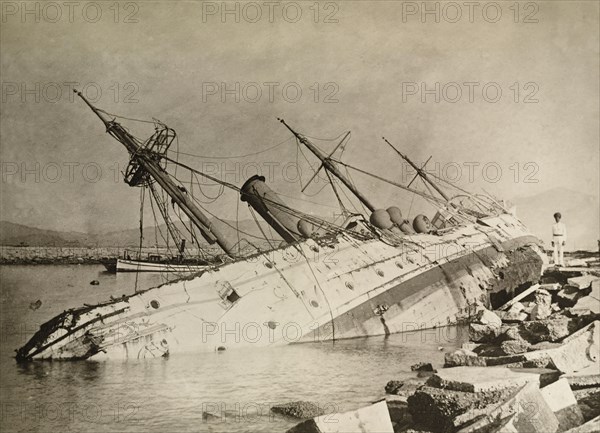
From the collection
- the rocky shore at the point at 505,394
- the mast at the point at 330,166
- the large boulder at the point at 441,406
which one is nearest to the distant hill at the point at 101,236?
the mast at the point at 330,166

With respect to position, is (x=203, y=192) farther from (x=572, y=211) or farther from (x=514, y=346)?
(x=572, y=211)

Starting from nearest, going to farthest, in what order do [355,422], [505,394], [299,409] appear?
[505,394], [355,422], [299,409]

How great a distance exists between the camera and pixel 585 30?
752 centimetres

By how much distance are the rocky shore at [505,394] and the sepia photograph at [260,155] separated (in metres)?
0.07

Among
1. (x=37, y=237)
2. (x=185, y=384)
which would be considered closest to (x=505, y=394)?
(x=185, y=384)

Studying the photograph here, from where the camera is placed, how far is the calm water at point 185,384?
6.03 meters

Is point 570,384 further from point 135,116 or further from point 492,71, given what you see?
point 135,116

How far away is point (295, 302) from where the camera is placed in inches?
321

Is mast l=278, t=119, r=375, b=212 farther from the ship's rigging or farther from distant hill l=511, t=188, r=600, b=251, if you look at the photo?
distant hill l=511, t=188, r=600, b=251

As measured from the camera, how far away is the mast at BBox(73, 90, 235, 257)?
7828mm

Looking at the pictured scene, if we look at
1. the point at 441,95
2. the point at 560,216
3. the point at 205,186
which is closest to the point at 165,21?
the point at 205,186

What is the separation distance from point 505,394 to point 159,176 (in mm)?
5736

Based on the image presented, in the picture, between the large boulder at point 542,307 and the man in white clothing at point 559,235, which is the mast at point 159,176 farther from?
the man in white clothing at point 559,235

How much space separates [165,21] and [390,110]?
320 centimetres
